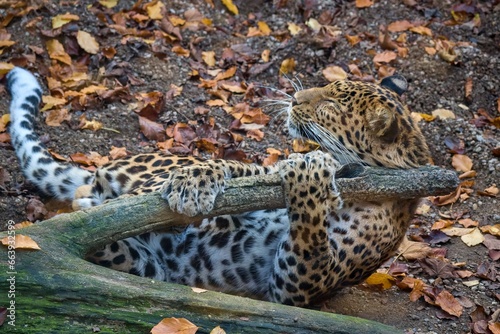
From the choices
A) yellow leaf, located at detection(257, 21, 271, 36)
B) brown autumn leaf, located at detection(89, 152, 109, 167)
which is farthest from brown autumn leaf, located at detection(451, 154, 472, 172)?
brown autumn leaf, located at detection(89, 152, 109, 167)

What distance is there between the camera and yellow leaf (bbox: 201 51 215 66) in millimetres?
10359

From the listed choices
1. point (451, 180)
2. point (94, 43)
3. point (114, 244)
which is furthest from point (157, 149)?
point (451, 180)

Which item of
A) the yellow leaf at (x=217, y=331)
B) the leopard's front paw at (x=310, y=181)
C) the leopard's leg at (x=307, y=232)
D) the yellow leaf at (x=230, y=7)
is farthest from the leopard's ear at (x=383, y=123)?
the yellow leaf at (x=230, y=7)

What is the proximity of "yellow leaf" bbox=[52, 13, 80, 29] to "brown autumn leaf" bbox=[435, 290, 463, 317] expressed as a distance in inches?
236

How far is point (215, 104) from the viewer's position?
9.53 meters

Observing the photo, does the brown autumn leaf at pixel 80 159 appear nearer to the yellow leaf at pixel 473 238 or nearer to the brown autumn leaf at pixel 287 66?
the brown autumn leaf at pixel 287 66

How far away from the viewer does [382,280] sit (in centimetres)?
713

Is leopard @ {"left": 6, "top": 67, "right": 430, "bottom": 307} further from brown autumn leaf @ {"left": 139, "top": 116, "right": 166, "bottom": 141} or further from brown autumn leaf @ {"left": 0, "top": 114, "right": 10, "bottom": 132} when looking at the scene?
brown autumn leaf @ {"left": 139, "top": 116, "right": 166, "bottom": 141}

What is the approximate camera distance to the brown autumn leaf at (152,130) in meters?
8.81

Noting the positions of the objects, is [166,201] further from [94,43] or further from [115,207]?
Result: [94,43]

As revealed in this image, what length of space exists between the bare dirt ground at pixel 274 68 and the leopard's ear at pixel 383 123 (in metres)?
1.54

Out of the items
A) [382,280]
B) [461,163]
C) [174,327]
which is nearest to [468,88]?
[461,163]

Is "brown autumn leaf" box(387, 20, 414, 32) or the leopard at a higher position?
"brown autumn leaf" box(387, 20, 414, 32)

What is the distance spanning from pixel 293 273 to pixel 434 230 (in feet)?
8.25
